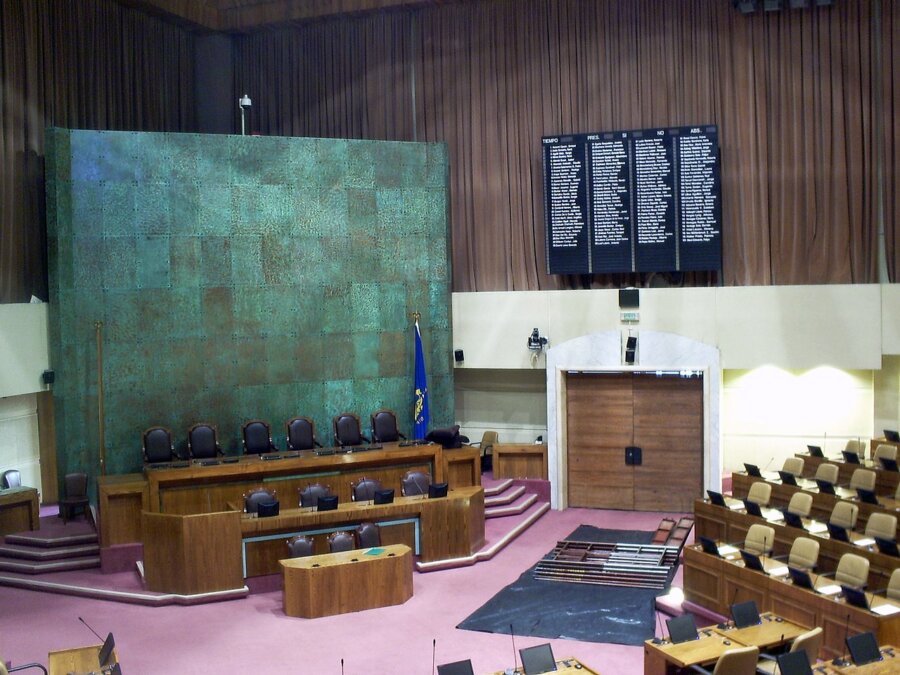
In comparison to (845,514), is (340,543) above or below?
below

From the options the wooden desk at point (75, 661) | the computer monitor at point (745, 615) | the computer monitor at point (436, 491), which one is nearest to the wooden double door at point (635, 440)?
the computer monitor at point (436, 491)

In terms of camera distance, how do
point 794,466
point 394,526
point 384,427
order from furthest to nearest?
1. point 384,427
2. point 794,466
3. point 394,526

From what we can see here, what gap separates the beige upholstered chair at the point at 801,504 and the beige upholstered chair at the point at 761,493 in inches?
19.8

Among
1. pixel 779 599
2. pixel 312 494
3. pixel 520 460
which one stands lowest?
pixel 779 599

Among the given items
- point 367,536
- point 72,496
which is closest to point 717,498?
point 367,536

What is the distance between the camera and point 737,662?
7.09 metres

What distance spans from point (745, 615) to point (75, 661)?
5.47 metres

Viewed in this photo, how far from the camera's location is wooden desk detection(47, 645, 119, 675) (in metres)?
7.28

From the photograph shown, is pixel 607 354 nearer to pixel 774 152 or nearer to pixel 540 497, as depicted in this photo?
pixel 540 497

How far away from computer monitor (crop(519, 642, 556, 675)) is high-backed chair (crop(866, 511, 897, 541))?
14.6ft

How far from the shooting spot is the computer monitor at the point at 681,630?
25.1ft

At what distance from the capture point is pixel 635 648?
9055 millimetres

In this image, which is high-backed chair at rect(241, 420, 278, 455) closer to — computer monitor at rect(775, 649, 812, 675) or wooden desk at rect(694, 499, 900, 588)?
wooden desk at rect(694, 499, 900, 588)

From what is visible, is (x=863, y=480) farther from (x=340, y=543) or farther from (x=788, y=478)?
(x=340, y=543)
